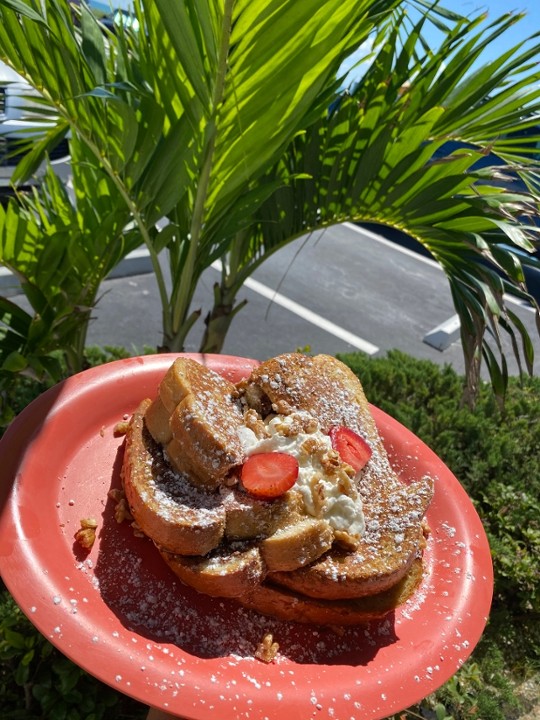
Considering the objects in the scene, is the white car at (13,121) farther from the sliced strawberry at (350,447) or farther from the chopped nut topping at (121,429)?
the sliced strawberry at (350,447)

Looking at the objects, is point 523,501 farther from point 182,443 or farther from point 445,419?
point 182,443

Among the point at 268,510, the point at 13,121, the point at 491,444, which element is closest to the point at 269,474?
the point at 268,510

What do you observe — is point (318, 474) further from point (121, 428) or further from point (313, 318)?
point (313, 318)

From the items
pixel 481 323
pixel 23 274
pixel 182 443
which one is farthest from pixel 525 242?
pixel 23 274

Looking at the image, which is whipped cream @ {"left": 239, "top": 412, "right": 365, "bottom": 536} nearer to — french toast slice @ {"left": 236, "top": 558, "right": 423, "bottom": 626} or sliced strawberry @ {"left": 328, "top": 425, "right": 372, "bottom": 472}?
sliced strawberry @ {"left": 328, "top": 425, "right": 372, "bottom": 472}

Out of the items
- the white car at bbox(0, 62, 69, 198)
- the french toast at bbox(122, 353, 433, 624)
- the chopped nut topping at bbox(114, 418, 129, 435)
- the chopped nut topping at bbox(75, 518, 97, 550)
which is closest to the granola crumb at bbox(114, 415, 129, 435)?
the chopped nut topping at bbox(114, 418, 129, 435)

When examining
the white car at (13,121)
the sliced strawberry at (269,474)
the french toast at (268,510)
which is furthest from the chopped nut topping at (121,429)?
the white car at (13,121)
